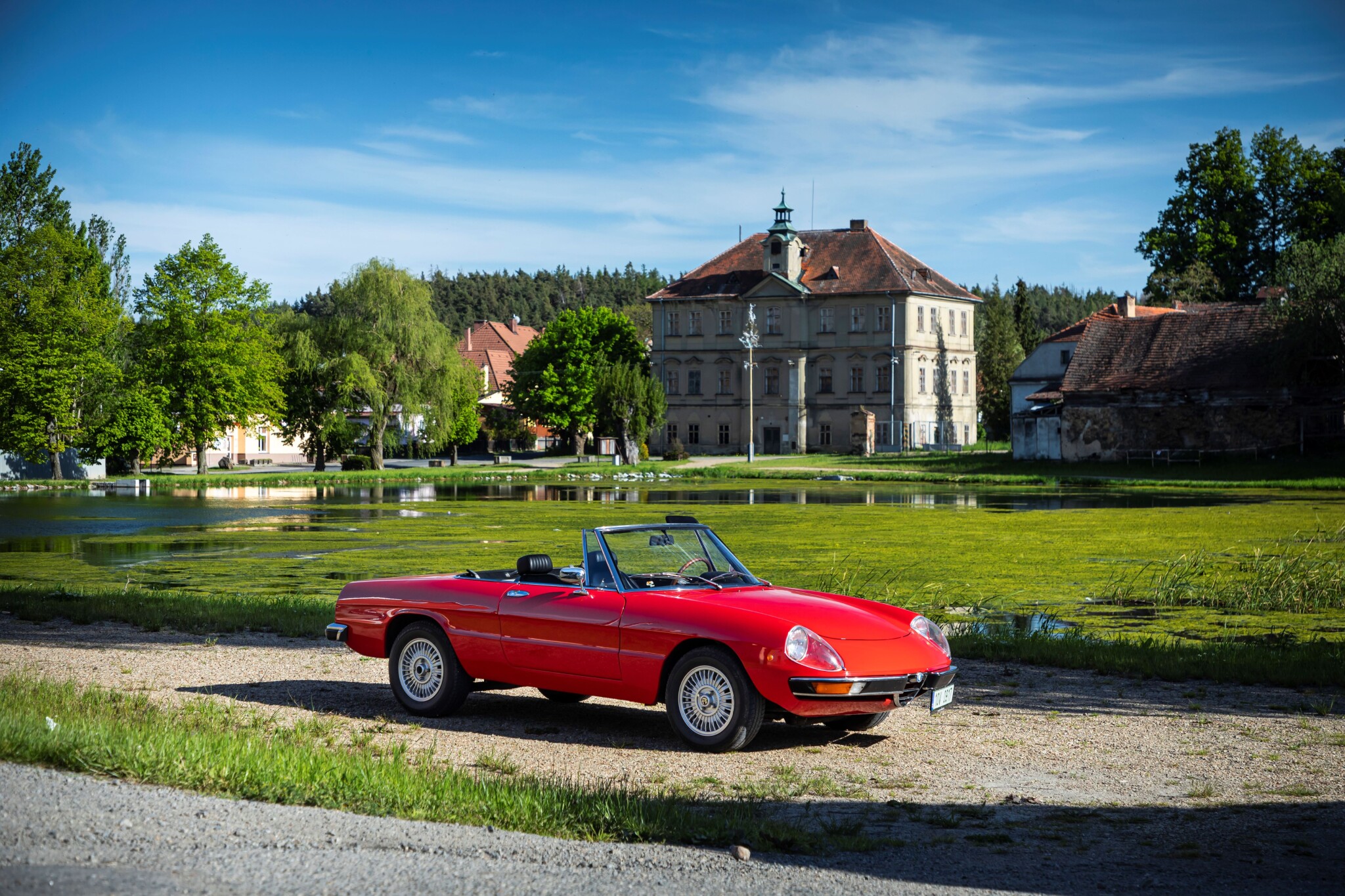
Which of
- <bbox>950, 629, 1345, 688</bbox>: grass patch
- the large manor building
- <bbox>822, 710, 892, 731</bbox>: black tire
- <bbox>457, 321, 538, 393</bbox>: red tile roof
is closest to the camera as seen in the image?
<bbox>822, 710, 892, 731</bbox>: black tire

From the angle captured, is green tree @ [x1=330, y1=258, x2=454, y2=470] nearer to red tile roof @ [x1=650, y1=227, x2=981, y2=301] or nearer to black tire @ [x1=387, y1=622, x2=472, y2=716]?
red tile roof @ [x1=650, y1=227, x2=981, y2=301]

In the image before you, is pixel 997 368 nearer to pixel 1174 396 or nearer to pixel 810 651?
pixel 1174 396


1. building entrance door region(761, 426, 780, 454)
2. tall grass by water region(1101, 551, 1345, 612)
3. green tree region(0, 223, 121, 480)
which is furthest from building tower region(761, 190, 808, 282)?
tall grass by water region(1101, 551, 1345, 612)

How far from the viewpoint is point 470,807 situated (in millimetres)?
6316

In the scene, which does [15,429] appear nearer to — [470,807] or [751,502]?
[751,502]

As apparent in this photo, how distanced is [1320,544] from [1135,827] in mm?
19667

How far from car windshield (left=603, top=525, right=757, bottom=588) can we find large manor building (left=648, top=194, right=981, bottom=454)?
3163 inches

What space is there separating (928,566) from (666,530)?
1240cm

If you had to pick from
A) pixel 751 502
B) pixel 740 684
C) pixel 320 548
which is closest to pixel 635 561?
pixel 740 684

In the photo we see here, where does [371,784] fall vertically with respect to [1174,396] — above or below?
below

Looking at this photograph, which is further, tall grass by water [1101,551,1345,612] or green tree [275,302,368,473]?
green tree [275,302,368,473]

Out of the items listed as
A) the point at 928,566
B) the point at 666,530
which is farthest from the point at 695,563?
the point at 928,566

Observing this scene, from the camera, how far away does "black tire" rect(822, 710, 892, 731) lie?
9.09m

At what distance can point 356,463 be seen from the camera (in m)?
73.8
